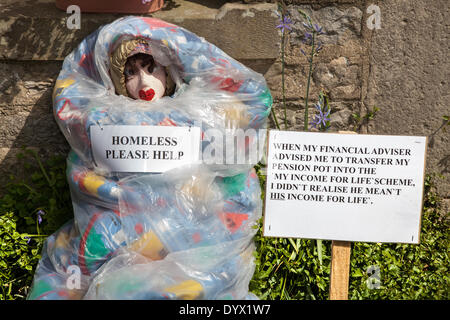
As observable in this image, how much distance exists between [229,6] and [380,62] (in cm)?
80

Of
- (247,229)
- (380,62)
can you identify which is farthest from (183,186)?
(380,62)

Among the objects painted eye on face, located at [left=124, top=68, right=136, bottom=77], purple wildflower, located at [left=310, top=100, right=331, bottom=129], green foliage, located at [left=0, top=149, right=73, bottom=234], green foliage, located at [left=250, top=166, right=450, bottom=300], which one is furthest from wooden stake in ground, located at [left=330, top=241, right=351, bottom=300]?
A: green foliage, located at [left=0, top=149, right=73, bottom=234]

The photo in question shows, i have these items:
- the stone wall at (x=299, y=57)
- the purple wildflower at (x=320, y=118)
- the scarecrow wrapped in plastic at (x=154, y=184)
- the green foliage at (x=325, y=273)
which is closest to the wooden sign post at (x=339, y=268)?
the green foliage at (x=325, y=273)

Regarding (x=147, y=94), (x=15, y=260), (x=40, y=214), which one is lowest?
(x=15, y=260)

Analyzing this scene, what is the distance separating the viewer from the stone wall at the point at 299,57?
251 centimetres

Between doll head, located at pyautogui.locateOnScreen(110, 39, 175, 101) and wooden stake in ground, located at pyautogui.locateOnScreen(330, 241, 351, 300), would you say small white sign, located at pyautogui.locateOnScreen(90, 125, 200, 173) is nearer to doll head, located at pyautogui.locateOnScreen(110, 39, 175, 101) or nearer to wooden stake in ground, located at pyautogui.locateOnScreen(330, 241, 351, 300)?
doll head, located at pyautogui.locateOnScreen(110, 39, 175, 101)

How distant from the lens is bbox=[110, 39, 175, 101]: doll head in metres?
2.24

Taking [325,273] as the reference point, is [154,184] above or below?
above

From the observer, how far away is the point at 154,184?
2.15 meters

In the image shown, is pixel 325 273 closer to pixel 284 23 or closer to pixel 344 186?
pixel 344 186

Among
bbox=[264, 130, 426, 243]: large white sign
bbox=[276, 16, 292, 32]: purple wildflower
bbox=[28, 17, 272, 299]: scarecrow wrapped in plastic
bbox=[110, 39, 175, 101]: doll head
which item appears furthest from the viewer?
bbox=[276, 16, 292, 32]: purple wildflower

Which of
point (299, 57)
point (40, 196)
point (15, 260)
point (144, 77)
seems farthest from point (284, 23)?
point (15, 260)

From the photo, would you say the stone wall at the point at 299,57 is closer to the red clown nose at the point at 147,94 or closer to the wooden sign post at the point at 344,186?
the red clown nose at the point at 147,94

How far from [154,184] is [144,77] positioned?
48 cm
